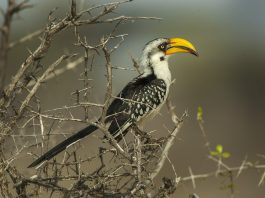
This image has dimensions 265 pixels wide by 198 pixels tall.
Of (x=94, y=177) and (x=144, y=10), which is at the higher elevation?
(x=144, y=10)

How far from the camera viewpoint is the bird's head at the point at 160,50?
6.48 metres

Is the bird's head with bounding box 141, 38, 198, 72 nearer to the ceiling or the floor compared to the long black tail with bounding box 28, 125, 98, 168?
nearer to the ceiling

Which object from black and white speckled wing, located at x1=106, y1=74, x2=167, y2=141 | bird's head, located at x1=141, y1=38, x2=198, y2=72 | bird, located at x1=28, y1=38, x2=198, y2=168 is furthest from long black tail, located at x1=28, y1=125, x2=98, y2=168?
bird's head, located at x1=141, y1=38, x2=198, y2=72

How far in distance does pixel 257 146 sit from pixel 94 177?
11.8m

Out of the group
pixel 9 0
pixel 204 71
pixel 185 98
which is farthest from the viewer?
pixel 204 71

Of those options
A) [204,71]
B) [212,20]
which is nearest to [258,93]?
[204,71]

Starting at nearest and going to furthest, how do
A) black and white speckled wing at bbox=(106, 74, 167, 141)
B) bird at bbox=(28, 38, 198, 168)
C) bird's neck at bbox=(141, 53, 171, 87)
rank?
bird at bbox=(28, 38, 198, 168)
black and white speckled wing at bbox=(106, 74, 167, 141)
bird's neck at bbox=(141, 53, 171, 87)

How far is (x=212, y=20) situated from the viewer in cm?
3038

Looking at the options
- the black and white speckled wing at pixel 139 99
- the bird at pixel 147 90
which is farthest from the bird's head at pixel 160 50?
the black and white speckled wing at pixel 139 99

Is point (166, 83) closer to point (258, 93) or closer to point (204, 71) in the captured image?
point (258, 93)

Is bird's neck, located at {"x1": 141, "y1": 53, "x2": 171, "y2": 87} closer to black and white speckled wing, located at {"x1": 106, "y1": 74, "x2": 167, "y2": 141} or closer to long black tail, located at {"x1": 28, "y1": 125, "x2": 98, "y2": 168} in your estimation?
black and white speckled wing, located at {"x1": 106, "y1": 74, "x2": 167, "y2": 141}

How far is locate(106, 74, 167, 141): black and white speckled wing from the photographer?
5777 mm

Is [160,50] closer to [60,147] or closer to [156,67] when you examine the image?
[156,67]

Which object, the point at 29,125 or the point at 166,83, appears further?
the point at 166,83
